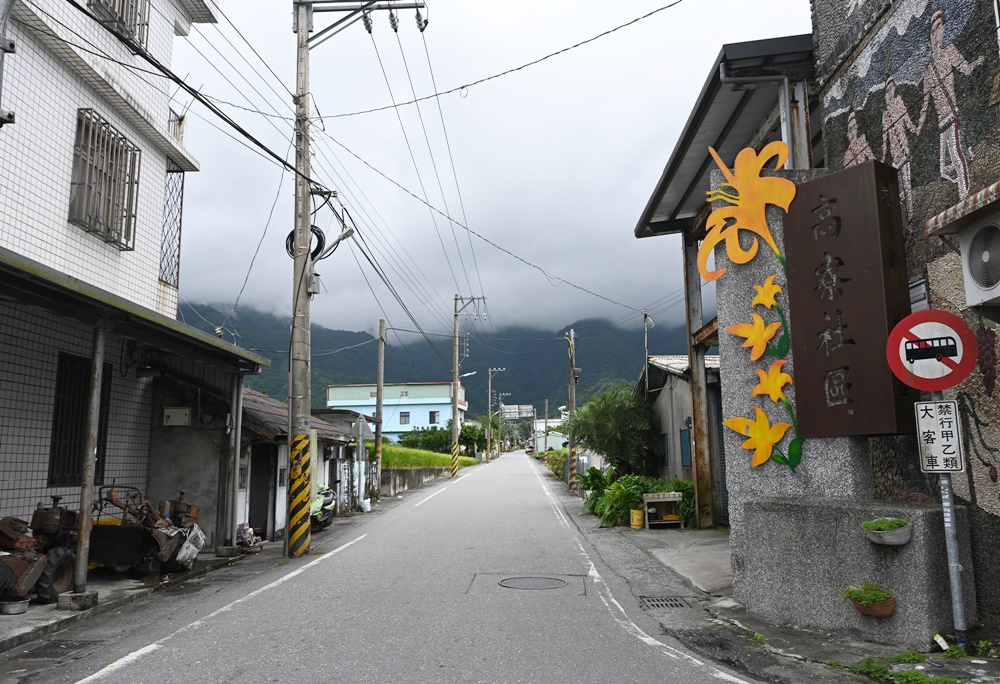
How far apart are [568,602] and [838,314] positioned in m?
4.36

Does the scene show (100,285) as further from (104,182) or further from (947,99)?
(947,99)

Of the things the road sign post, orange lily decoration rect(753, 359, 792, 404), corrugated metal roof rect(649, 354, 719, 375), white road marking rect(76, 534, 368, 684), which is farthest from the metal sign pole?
corrugated metal roof rect(649, 354, 719, 375)

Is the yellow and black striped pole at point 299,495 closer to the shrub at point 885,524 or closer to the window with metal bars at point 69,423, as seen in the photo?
the window with metal bars at point 69,423

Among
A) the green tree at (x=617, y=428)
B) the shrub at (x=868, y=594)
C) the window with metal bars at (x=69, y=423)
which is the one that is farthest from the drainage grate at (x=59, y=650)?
the green tree at (x=617, y=428)

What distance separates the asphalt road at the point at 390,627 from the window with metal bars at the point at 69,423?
258 centimetres

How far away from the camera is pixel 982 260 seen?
5.86 metres

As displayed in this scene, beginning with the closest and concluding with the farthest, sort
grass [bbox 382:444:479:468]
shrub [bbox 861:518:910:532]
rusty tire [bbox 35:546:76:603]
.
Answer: shrub [bbox 861:518:910:532]
rusty tire [bbox 35:546:76:603]
grass [bbox 382:444:479:468]

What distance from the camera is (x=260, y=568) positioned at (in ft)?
36.8

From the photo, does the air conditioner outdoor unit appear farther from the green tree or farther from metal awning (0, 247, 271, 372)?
the green tree

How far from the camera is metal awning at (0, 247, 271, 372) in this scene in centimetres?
674

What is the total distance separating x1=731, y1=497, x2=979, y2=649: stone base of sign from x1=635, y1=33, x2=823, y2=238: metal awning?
5.59 m

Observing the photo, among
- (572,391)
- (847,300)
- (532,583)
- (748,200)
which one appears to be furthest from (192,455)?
(572,391)

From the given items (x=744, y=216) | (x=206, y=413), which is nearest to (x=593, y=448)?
(x=206, y=413)

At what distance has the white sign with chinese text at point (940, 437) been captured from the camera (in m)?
5.78
